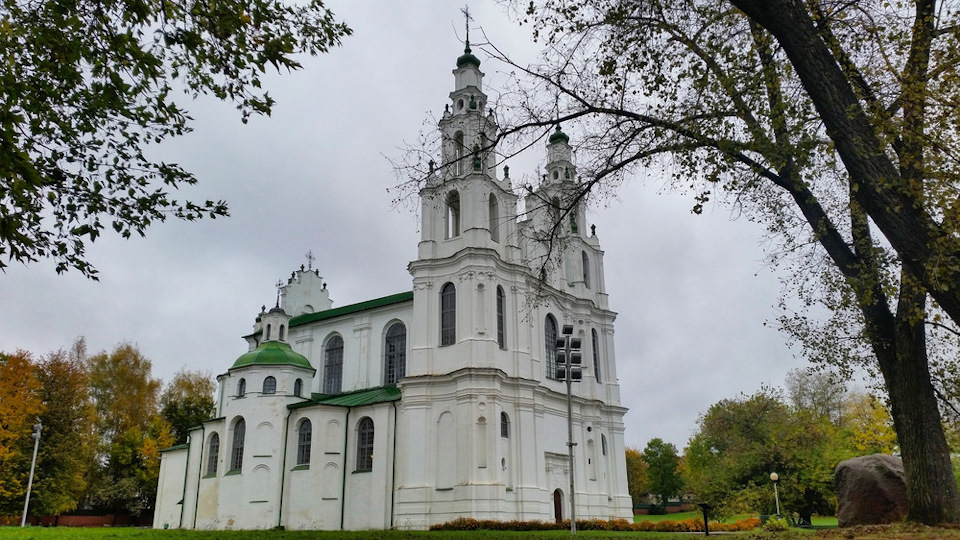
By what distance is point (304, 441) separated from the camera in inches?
1310

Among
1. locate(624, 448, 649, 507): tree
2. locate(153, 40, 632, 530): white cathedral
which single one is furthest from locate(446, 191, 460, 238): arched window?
locate(624, 448, 649, 507): tree

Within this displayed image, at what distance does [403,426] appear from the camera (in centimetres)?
3183

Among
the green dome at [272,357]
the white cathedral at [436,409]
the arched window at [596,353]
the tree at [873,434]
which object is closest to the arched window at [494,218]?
the white cathedral at [436,409]

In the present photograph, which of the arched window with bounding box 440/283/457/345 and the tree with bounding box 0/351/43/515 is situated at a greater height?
the arched window with bounding box 440/283/457/345

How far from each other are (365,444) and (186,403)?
29060 millimetres

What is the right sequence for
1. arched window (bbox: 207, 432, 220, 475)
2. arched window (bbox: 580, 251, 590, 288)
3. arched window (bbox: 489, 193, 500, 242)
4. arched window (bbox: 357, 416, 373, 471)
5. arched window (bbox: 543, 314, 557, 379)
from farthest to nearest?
arched window (bbox: 580, 251, 590, 288) → arched window (bbox: 543, 314, 557, 379) → arched window (bbox: 207, 432, 220, 475) → arched window (bbox: 489, 193, 500, 242) → arched window (bbox: 357, 416, 373, 471)

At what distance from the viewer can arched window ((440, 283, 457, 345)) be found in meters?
32.8

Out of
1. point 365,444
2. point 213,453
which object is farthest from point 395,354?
point 213,453

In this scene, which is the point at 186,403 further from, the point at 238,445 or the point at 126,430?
the point at 238,445

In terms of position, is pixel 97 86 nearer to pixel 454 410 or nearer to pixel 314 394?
pixel 454 410

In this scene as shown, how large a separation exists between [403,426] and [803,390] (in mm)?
31247

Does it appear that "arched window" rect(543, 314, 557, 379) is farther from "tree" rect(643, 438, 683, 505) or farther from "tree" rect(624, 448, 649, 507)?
"tree" rect(643, 438, 683, 505)

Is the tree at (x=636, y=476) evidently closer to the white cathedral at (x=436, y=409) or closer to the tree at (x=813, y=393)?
the tree at (x=813, y=393)

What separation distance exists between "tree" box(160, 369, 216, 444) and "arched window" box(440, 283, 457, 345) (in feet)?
93.5
